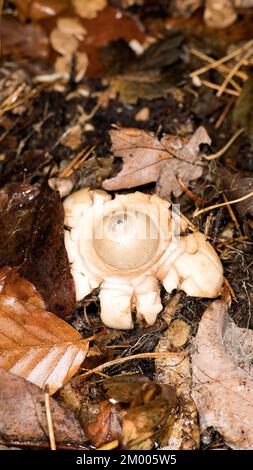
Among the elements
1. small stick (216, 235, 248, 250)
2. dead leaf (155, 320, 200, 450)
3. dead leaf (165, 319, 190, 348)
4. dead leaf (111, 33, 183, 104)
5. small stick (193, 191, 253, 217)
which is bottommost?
dead leaf (155, 320, 200, 450)

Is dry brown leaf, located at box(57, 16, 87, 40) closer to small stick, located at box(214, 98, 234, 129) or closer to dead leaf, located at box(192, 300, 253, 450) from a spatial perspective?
small stick, located at box(214, 98, 234, 129)

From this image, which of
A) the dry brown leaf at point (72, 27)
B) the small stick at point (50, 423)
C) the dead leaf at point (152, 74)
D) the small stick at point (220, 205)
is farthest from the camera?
the dry brown leaf at point (72, 27)

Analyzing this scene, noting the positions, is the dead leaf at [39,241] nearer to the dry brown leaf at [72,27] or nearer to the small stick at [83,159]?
the small stick at [83,159]

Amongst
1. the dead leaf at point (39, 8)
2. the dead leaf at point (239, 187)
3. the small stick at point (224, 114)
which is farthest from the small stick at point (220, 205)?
the dead leaf at point (39, 8)

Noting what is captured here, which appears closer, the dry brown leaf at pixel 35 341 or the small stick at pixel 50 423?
the small stick at pixel 50 423

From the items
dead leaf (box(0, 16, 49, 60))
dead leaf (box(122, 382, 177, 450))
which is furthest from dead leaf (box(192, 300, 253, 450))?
dead leaf (box(0, 16, 49, 60))

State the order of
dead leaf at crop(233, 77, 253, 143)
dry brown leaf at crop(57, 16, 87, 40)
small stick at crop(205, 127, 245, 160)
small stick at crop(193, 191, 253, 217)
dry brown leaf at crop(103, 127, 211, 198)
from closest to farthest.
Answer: small stick at crop(193, 191, 253, 217) < dry brown leaf at crop(103, 127, 211, 198) < small stick at crop(205, 127, 245, 160) < dead leaf at crop(233, 77, 253, 143) < dry brown leaf at crop(57, 16, 87, 40)

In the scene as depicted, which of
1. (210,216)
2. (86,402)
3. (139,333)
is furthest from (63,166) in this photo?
(86,402)
